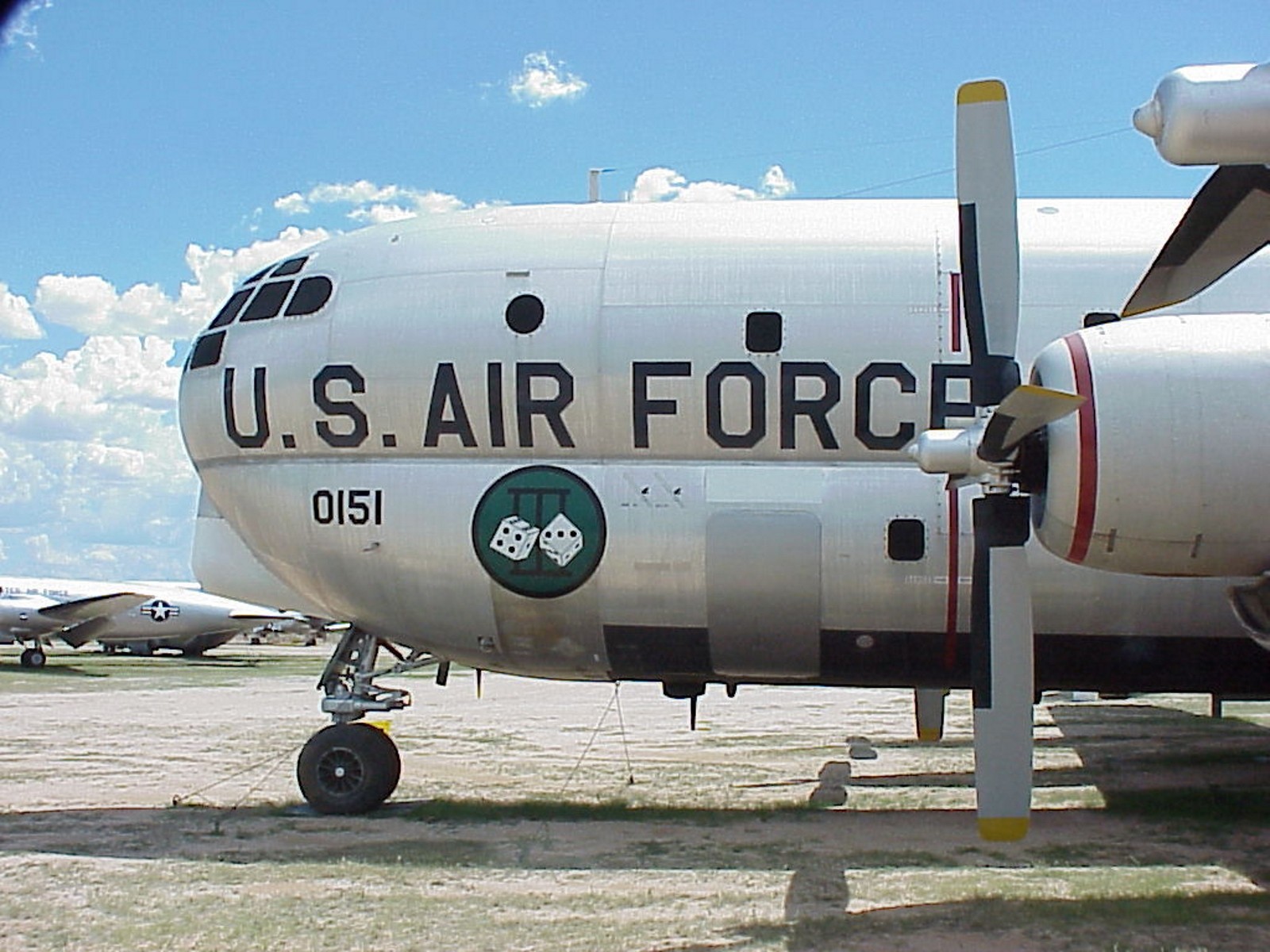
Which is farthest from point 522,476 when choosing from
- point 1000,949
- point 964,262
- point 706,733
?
point 706,733

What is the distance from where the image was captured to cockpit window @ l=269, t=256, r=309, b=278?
12.7 metres

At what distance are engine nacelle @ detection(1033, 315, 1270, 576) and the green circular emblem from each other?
4.70 m

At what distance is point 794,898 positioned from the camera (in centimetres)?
858

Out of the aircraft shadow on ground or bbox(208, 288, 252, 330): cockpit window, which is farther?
bbox(208, 288, 252, 330): cockpit window

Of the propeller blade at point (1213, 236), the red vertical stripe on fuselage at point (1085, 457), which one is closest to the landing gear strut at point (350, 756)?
the red vertical stripe on fuselage at point (1085, 457)

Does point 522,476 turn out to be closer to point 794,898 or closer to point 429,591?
point 429,591

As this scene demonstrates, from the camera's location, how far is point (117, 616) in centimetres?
4634

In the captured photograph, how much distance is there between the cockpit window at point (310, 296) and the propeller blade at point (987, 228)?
6.09 metres

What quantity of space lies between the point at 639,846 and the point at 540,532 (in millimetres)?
2798

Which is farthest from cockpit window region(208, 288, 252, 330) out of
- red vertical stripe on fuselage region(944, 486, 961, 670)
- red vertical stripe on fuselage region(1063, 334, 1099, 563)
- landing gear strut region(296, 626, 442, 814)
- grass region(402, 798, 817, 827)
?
red vertical stripe on fuselage region(1063, 334, 1099, 563)

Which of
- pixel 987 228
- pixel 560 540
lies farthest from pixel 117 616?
pixel 987 228

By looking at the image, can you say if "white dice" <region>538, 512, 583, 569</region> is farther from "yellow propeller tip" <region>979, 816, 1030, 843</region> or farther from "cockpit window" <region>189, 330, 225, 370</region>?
"yellow propeller tip" <region>979, 816, 1030, 843</region>

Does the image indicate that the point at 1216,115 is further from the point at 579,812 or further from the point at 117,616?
the point at 117,616

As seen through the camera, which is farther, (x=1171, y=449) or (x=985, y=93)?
(x=985, y=93)
